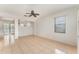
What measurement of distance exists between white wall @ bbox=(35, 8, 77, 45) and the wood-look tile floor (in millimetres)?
141

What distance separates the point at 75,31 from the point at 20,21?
1.44 m

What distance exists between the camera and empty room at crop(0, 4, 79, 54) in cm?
230

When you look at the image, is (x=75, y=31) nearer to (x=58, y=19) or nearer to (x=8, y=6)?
(x=58, y=19)

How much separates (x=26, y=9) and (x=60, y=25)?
3.21ft

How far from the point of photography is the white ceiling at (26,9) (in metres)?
2.25

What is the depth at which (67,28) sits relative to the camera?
2.38 meters

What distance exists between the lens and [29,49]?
240 centimetres

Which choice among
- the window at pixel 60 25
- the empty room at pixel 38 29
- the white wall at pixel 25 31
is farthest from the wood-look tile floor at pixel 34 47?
the window at pixel 60 25

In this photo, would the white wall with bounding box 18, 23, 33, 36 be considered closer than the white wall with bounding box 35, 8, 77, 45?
No

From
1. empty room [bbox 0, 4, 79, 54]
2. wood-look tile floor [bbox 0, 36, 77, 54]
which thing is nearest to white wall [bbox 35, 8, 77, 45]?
empty room [bbox 0, 4, 79, 54]

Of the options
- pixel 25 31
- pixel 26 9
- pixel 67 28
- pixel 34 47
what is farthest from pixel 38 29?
pixel 67 28

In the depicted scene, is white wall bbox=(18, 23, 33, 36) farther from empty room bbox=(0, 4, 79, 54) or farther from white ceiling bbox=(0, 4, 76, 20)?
white ceiling bbox=(0, 4, 76, 20)
